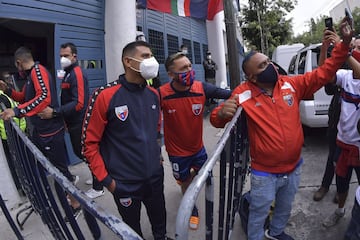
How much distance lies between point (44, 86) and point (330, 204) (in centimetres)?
329

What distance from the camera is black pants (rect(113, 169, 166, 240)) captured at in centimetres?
246

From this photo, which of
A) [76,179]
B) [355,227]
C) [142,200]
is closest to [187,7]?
[76,179]

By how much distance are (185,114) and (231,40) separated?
2058 mm

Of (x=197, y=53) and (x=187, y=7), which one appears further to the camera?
(x=197, y=53)

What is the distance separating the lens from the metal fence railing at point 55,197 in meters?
1.31

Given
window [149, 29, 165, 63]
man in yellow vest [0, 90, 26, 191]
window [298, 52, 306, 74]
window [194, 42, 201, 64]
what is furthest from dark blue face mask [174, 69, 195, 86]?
window [194, 42, 201, 64]

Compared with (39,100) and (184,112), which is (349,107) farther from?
(39,100)

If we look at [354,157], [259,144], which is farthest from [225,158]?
[354,157]

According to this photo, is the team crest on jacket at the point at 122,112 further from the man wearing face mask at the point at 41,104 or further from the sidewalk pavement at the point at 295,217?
the man wearing face mask at the point at 41,104

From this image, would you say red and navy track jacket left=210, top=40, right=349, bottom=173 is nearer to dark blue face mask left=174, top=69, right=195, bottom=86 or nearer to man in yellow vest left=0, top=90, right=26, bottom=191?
dark blue face mask left=174, top=69, right=195, bottom=86

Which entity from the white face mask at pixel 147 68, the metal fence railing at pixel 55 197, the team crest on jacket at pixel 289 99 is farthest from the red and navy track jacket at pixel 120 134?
the team crest on jacket at pixel 289 99

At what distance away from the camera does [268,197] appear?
8.02 ft

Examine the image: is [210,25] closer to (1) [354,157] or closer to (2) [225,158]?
(1) [354,157]

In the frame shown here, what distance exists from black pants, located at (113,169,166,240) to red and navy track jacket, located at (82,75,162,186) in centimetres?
8
